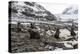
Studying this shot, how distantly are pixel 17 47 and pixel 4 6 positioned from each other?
1.68 ft

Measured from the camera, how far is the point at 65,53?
1.67 meters

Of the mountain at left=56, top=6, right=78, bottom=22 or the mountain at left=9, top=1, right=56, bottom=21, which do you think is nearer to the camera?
the mountain at left=9, top=1, right=56, bottom=21

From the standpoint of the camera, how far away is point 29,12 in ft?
5.14

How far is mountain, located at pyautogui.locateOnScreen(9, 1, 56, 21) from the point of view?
153 centimetres

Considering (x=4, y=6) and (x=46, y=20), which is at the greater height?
(x=4, y=6)

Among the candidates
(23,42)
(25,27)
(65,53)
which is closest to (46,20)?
(25,27)

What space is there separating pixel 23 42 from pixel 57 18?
20.4 inches

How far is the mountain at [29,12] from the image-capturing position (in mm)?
1530

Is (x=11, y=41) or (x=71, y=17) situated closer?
(x=11, y=41)

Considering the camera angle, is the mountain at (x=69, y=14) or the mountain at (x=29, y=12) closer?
the mountain at (x=29, y=12)

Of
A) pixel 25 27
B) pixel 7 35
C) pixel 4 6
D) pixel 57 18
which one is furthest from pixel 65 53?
pixel 4 6

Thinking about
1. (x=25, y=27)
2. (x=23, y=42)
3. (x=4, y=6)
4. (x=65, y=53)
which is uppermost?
(x=4, y=6)

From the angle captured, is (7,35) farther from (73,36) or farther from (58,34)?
(73,36)

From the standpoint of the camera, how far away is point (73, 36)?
5.47 ft
